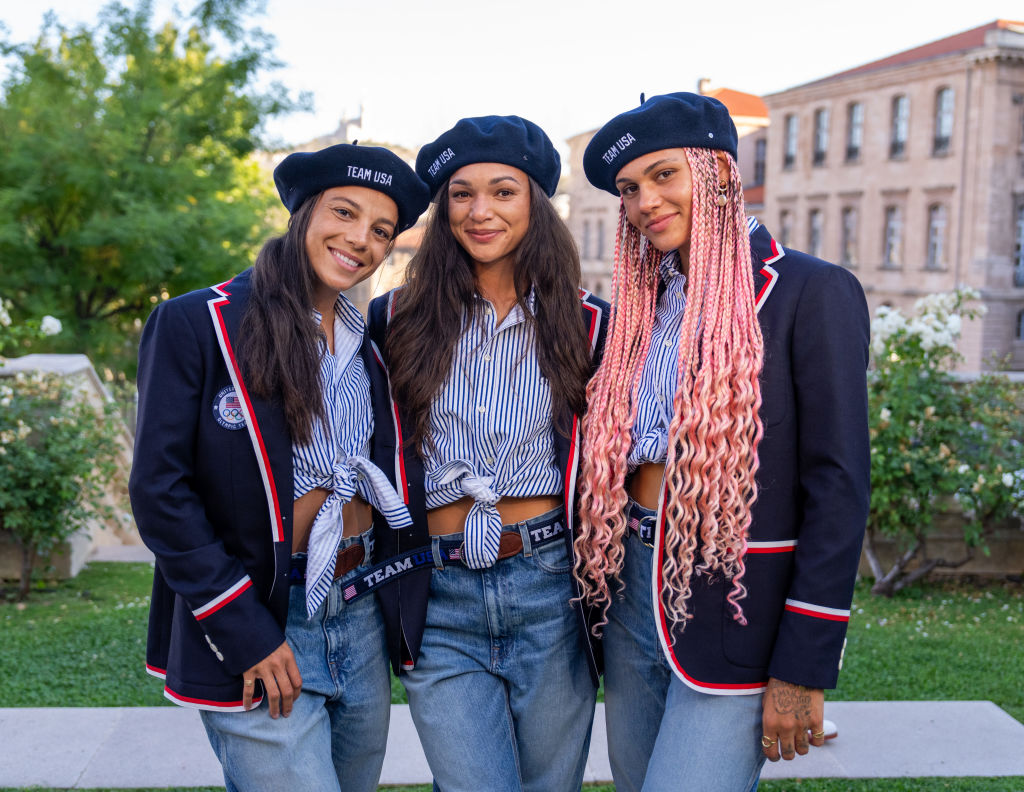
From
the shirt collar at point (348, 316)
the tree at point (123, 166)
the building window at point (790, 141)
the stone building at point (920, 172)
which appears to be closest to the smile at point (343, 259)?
the shirt collar at point (348, 316)

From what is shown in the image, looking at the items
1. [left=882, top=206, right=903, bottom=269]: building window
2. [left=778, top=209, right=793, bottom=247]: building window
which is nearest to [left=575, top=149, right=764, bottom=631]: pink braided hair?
[left=882, top=206, right=903, bottom=269]: building window

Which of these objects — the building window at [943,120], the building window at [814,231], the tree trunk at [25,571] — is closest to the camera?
the tree trunk at [25,571]

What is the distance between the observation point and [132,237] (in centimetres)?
1709

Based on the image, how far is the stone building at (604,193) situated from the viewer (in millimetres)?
50500

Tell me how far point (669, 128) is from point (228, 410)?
52.7 inches

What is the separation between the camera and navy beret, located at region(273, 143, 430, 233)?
9.33 feet

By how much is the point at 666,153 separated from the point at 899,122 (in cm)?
4040

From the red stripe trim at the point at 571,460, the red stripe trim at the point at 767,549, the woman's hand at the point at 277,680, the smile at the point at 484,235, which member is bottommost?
the woman's hand at the point at 277,680

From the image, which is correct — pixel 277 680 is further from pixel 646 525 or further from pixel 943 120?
pixel 943 120

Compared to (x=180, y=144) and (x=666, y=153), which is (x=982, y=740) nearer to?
(x=666, y=153)

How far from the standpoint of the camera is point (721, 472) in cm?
254

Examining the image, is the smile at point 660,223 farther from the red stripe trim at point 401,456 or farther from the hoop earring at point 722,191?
the red stripe trim at point 401,456

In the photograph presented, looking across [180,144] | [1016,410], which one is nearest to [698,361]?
[1016,410]

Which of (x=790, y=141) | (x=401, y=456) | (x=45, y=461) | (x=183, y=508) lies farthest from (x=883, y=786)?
(x=790, y=141)
